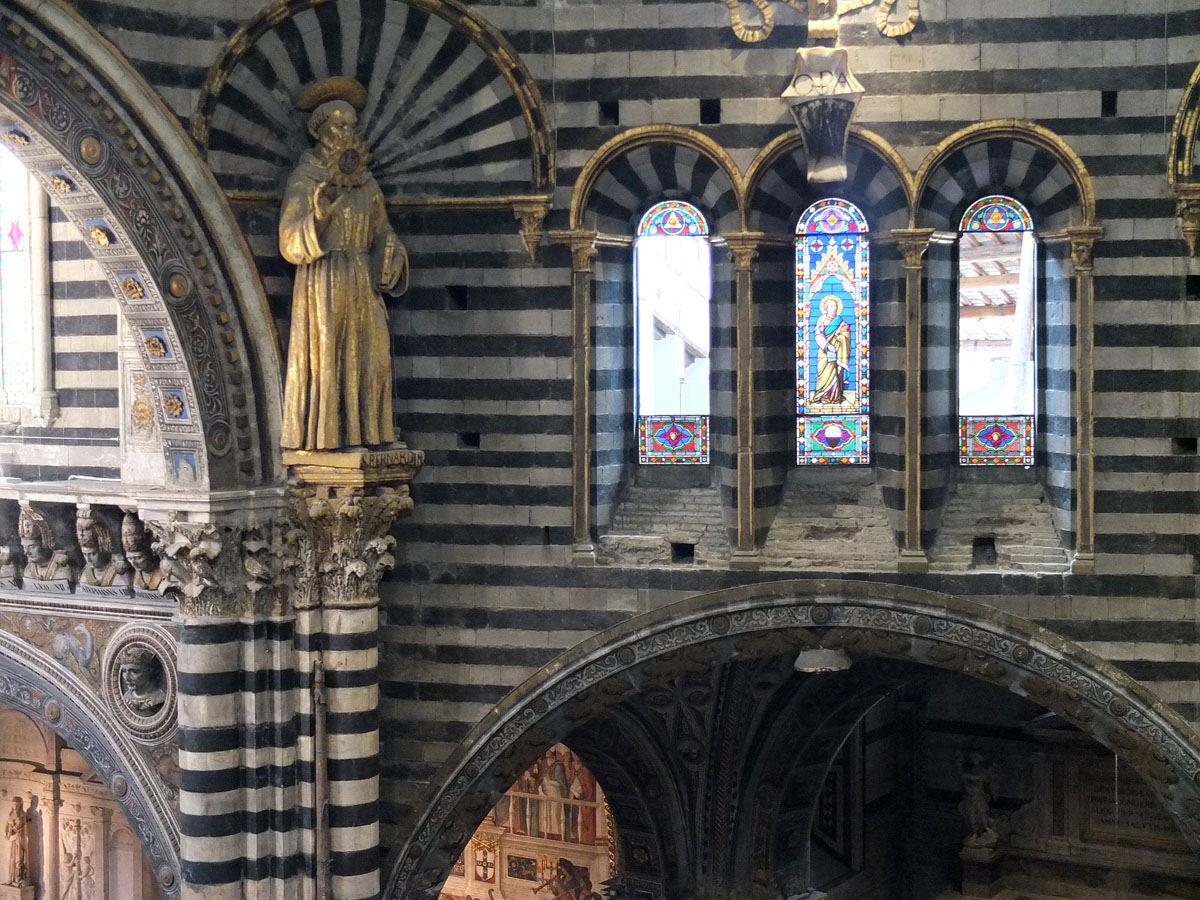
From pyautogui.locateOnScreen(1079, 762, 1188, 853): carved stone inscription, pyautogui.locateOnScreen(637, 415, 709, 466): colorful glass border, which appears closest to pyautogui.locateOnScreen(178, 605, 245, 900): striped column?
pyautogui.locateOnScreen(637, 415, 709, 466): colorful glass border

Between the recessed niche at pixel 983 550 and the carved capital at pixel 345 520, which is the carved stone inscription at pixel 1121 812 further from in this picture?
the carved capital at pixel 345 520

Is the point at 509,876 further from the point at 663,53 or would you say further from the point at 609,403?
the point at 663,53

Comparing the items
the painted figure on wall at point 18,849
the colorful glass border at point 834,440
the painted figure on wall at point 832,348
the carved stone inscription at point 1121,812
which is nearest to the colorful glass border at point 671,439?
the colorful glass border at point 834,440

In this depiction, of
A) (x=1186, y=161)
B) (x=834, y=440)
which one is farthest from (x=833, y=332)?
(x=1186, y=161)

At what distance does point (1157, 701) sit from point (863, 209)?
12.8ft

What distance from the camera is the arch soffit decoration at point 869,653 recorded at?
13.8m

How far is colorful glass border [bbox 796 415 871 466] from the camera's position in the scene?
14.6 meters

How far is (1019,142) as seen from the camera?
45.4 feet

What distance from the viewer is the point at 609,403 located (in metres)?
14.5

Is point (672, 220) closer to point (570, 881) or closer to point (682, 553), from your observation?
point (682, 553)

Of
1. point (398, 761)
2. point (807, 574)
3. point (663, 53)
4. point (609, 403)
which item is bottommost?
point (398, 761)

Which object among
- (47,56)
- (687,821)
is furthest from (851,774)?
(47,56)

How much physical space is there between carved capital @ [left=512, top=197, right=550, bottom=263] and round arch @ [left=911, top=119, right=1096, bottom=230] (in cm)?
254

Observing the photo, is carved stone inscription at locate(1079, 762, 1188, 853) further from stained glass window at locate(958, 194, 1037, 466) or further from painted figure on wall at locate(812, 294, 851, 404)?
painted figure on wall at locate(812, 294, 851, 404)
